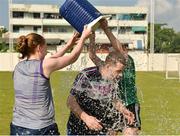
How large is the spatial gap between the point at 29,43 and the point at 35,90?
18.0 inches

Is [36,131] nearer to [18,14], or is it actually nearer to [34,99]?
[34,99]

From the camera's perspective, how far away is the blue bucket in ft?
18.9

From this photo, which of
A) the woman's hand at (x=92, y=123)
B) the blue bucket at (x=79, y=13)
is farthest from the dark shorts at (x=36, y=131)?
the blue bucket at (x=79, y=13)

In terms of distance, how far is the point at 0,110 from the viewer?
15.5 meters

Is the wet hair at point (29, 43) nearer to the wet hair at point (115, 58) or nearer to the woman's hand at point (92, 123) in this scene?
the woman's hand at point (92, 123)

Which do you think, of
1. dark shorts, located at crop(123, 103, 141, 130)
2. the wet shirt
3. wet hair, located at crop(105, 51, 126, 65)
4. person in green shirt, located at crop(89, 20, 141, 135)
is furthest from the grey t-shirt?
dark shorts, located at crop(123, 103, 141, 130)

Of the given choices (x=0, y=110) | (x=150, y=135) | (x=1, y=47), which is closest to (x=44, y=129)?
(x=150, y=135)

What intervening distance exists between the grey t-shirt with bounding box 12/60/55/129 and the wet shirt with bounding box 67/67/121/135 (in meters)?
0.77

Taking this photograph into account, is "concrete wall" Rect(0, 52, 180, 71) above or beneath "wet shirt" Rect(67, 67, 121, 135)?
beneath

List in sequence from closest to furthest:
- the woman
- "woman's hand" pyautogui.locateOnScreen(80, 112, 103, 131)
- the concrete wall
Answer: the woman
"woman's hand" pyautogui.locateOnScreen(80, 112, 103, 131)
the concrete wall

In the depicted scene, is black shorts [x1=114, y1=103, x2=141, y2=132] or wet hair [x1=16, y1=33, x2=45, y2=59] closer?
wet hair [x1=16, y1=33, x2=45, y2=59]

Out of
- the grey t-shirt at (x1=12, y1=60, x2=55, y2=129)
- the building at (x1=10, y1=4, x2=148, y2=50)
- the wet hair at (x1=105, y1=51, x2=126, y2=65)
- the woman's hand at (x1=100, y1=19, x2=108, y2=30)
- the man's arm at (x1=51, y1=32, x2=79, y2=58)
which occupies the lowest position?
the grey t-shirt at (x1=12, y1=60, x2=55, y2=129)

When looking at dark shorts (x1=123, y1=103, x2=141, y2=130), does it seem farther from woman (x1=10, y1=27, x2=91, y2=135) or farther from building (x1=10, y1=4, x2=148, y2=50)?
building (x1=10, y1=4, x2=148, y2=50)

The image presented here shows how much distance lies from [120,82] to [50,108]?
1217 mm
